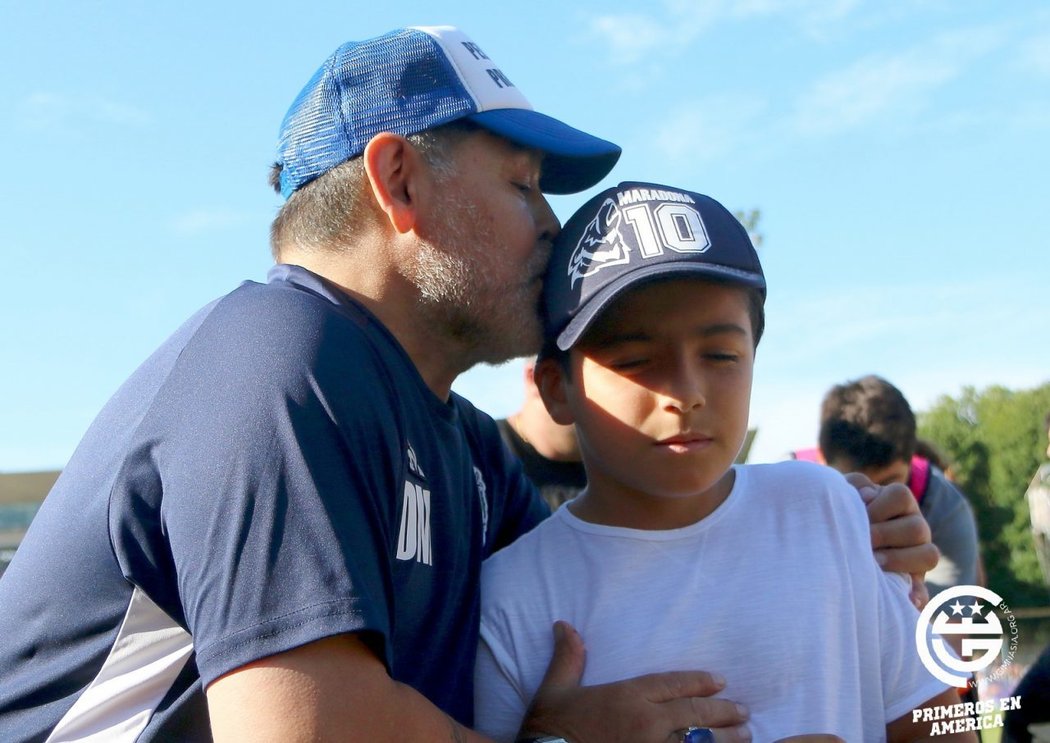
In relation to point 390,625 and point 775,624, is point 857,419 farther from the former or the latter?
point 390,625

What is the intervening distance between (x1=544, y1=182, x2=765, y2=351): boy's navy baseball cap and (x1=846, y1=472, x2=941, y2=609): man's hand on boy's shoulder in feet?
1.73

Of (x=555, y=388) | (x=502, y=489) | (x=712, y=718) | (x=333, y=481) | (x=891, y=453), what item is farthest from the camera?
(x=891, y=453)

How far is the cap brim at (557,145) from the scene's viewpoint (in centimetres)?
240

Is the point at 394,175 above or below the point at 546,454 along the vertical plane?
above

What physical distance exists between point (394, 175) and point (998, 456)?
7.53 metres

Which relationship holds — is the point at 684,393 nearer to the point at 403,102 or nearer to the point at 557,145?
the point at 557,145

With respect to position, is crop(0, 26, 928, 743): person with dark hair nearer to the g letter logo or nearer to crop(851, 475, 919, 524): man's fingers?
crop(851, 475, 919, 524): man's fingers

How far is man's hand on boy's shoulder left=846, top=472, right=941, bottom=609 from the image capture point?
209cm

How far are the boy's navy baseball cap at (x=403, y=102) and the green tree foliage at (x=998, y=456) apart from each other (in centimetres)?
327

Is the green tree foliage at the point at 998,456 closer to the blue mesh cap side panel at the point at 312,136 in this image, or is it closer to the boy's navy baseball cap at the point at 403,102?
the boy's navy baseball cap at the point at 403,102

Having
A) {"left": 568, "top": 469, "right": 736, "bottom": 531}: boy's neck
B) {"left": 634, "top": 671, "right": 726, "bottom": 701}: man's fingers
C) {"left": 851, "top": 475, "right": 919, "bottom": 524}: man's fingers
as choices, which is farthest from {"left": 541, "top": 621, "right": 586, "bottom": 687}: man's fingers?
{"left": 851, "top": 475, "right": 919, "bottom": 524}: man's fingers

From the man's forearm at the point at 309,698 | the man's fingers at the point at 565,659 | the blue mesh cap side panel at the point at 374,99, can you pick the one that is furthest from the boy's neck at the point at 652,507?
the blue mesh cap side panel at the point at 374,99

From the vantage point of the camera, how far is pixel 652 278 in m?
2.00

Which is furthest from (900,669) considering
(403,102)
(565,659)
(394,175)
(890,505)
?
(403,102)
